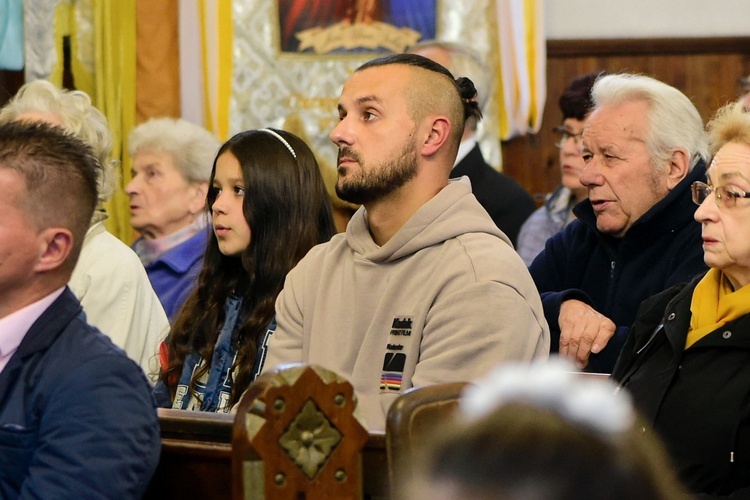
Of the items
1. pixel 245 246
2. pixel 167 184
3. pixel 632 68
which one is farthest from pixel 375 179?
pixel 632 68

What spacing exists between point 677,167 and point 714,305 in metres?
0.94

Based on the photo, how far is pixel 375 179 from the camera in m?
2.71

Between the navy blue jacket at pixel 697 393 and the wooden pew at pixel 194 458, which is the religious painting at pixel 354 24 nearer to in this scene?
the navy blue jacket at pixel 697 393

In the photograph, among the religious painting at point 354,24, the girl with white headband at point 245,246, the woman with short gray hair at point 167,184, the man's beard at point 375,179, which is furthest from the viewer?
the religious painting at point 354,24

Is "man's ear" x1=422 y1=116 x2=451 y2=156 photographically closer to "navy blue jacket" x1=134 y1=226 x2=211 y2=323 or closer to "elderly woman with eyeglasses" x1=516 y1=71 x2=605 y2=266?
"navy blue jacket" x1=134 y1=226 x2=211 y2=323

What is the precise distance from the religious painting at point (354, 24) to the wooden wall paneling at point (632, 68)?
69 cm

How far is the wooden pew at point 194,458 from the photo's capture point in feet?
6.14

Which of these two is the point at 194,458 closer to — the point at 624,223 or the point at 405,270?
the point at 405,270

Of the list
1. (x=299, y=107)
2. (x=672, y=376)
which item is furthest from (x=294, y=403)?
(x=299, y=107)

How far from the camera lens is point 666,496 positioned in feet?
2.25

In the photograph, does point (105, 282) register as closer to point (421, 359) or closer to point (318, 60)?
point (421, 359)

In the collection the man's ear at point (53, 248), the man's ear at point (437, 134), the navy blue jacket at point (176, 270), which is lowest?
the navy blue jacket at point (176, 270)

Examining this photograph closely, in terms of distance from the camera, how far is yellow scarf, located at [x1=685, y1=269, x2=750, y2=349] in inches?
93.3

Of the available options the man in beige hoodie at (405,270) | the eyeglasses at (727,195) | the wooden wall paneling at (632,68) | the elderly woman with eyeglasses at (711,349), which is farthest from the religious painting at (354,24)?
the eyeglasses at (727,195)
